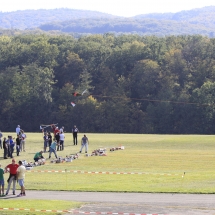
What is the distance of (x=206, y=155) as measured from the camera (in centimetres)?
4953

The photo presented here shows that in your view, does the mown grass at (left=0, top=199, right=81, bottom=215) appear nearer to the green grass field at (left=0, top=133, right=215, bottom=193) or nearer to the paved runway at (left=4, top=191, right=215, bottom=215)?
the paved runway at (left=4, top=191, right=215, bottom=215)

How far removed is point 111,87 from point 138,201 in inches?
3595

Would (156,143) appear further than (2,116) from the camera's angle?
No

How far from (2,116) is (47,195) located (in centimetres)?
8280

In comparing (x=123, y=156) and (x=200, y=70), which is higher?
(x=200, y=70)

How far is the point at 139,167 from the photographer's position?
41969 millimetres

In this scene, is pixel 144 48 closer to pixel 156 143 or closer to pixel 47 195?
pixel 156 143

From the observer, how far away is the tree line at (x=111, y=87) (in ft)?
353

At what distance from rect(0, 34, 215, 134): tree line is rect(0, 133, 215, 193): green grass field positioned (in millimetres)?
43081

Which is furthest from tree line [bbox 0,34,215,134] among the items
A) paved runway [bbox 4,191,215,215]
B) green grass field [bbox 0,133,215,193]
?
paved runway [bbox 4,191,215,215]

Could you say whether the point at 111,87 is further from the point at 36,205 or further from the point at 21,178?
the point at 36,205

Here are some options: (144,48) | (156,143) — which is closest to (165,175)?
(156,143)

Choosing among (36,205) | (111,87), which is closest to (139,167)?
(36,205)

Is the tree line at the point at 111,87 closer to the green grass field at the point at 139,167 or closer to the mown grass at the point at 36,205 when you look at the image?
the green grass field at the point at 139,167
